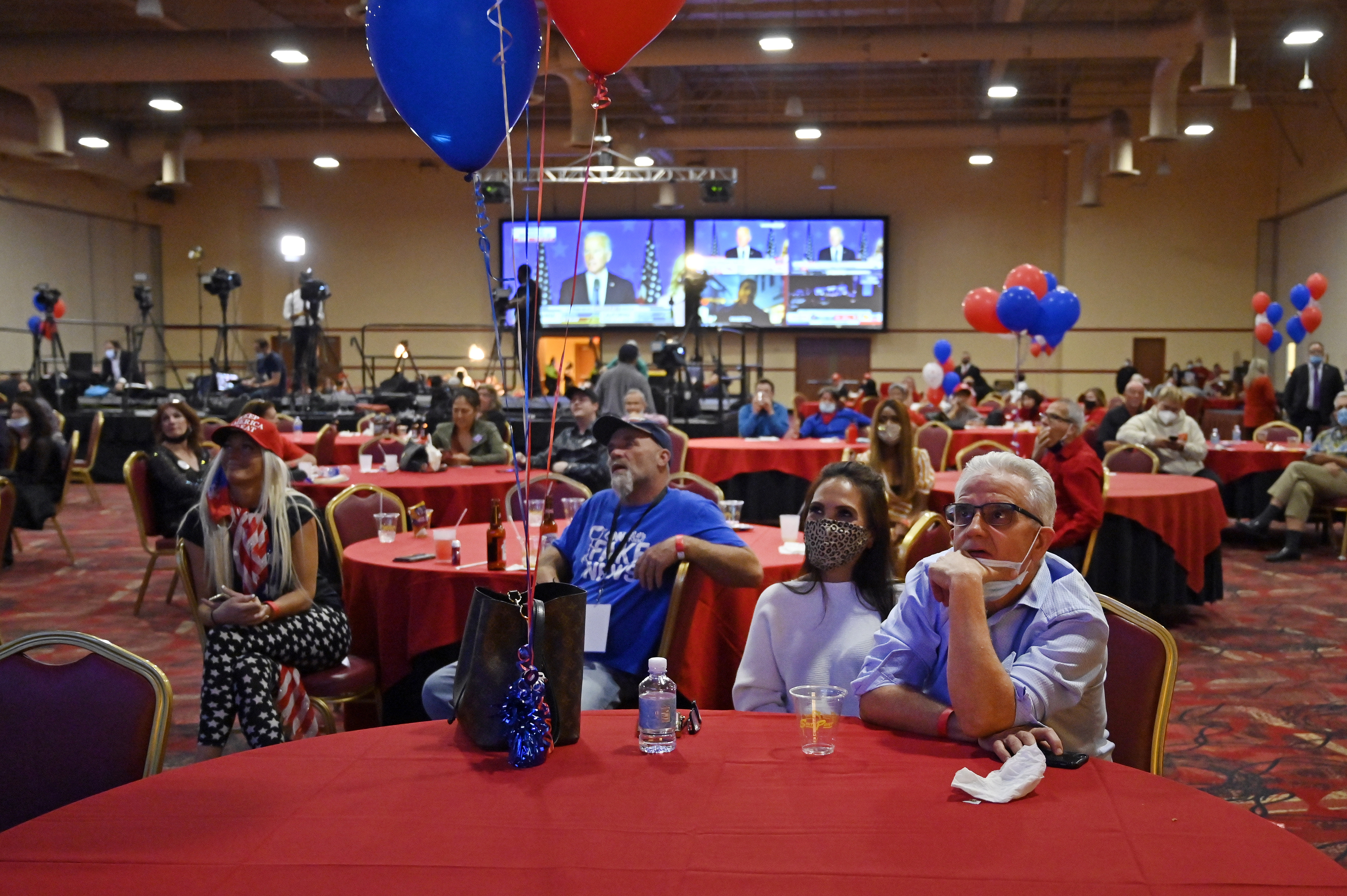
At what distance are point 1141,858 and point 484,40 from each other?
68.3 inches

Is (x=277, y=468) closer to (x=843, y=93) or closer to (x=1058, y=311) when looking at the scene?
(x=1058, y=311)

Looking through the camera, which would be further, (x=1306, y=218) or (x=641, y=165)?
(x=1306, y=218)

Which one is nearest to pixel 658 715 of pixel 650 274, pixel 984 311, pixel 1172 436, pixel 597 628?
pixel 597 628

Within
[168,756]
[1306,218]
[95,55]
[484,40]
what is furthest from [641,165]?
[484,40]

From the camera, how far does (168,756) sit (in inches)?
145

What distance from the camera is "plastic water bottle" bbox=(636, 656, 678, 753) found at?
1.77 metres

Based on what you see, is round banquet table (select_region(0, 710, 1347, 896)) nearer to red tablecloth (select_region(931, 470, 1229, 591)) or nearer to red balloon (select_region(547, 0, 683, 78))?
red balloon (select_region(547, 0, 683, 78))

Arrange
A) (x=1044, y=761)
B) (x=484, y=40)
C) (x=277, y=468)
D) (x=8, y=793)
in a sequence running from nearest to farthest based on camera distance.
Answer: (x=1044, y=761) < (x=8, y=793) < (x=484, y=40) < (x=277, y=468)

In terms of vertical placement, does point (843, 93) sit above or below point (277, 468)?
above

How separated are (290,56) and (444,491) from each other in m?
6.97

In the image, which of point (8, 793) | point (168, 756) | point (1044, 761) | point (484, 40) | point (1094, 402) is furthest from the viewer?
point (1094, 402)

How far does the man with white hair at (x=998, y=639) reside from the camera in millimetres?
1729

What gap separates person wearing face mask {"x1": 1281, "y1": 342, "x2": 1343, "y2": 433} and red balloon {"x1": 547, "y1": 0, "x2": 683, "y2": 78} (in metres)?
11.1

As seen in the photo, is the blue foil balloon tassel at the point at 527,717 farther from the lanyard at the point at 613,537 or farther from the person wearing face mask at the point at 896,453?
the person wearing face mask at the point at 896,453
